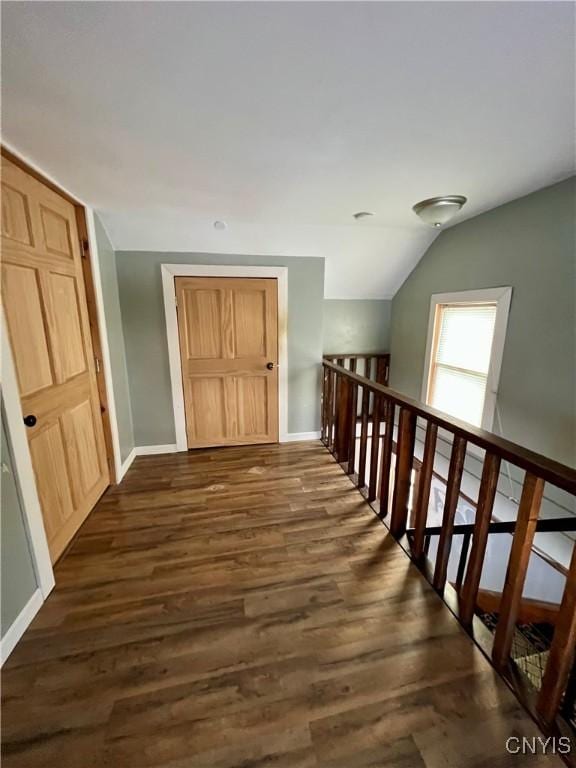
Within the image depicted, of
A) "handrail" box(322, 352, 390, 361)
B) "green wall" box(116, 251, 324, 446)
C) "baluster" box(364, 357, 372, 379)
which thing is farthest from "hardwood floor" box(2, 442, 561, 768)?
"baluster" box(364, 357, 372, 379)

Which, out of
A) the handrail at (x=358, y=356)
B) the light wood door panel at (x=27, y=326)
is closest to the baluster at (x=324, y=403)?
the handrail at (x=358, y=356)

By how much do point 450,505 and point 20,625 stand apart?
2.05 meters

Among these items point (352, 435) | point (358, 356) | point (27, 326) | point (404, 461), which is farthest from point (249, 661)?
point (358, 356)

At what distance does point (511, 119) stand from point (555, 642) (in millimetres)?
1983

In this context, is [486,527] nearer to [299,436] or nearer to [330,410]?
[330,410]

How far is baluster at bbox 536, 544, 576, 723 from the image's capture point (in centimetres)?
94

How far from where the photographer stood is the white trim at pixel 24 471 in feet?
4.42

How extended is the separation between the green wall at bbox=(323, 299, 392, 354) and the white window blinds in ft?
2.89

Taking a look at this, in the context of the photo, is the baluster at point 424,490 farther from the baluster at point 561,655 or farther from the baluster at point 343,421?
the baluster at point 343,421

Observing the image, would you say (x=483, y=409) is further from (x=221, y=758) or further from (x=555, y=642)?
(x=221, y=758)

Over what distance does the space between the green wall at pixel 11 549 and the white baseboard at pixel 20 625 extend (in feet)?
0.07

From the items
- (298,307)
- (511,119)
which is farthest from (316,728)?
(298,307)

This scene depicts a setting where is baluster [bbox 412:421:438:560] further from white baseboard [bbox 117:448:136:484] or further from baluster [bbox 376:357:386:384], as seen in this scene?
baluster [bbox 376:357:386:384]

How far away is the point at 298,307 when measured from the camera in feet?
10.2
